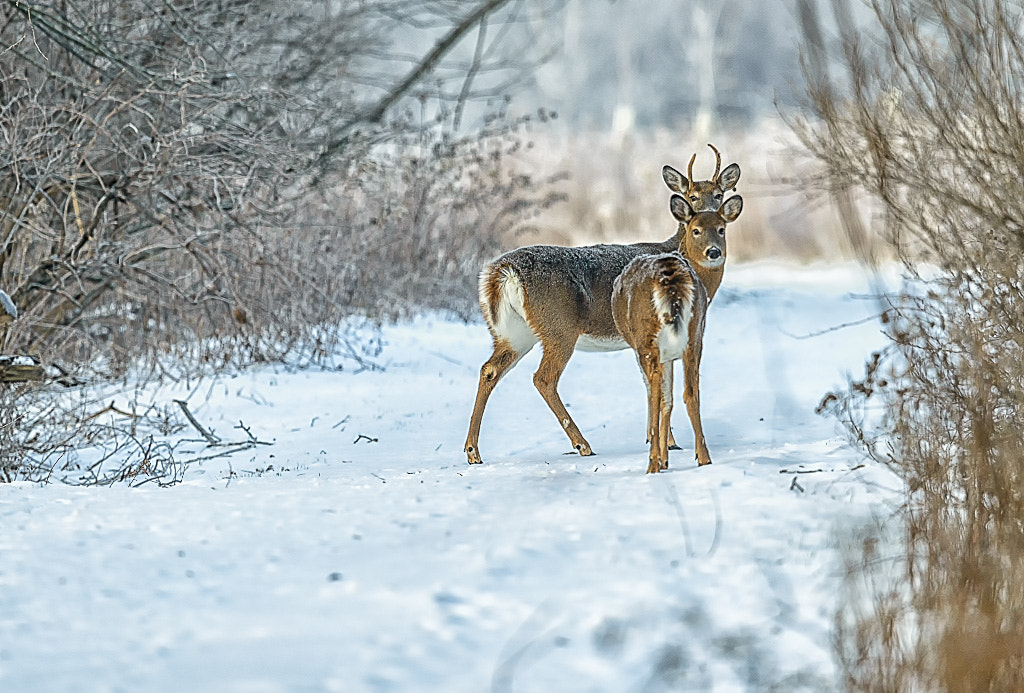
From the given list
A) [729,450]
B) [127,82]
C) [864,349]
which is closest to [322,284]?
[127,82]

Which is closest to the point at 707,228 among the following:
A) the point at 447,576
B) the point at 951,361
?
the point at 951,361

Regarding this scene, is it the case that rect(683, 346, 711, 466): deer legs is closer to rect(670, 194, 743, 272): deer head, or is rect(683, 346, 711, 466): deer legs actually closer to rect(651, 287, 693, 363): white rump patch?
rect(651, 287, 693, 363): white rump patch

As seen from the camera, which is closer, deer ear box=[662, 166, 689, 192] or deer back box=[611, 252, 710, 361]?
deer back box=[611, 252, 710, 361]

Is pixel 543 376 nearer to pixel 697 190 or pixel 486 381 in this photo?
pixel 486 381

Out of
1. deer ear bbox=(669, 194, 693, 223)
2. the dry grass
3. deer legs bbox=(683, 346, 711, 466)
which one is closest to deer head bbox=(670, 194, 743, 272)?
deer ear bbox=(669, 194, 693, 223)

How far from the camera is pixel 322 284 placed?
499 inches

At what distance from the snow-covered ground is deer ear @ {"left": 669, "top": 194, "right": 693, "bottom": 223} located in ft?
4.79

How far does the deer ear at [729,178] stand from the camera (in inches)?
313

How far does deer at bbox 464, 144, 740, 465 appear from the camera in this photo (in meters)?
7.01

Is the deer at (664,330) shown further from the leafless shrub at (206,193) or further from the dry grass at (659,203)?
the dry grass at (659,203)

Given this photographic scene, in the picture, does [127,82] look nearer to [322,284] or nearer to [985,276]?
[322,284]

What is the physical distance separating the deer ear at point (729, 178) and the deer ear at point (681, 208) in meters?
0.65

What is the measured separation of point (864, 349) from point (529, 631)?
32.5 feet

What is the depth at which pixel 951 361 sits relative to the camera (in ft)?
17.3
